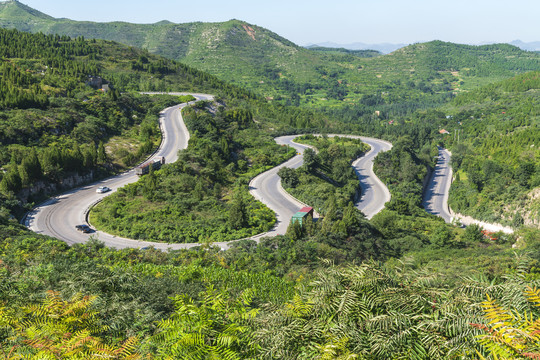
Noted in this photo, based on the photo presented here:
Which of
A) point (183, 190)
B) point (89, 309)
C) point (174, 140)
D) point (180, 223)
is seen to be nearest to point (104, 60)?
point (174, 140)

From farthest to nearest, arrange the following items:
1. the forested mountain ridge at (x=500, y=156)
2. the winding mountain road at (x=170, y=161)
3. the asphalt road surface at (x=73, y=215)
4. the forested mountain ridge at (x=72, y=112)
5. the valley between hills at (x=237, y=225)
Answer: the forested mountain ridge at (x=500, y=156) → the forested mountain ridge at (x=72, y=112) → the winding mountain road at (x=170, y=161) → the asphalt road surface at (x=73, y=215) → the valley between hills at (x=237, y=225)

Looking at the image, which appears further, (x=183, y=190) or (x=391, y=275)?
(x=183, y=190)

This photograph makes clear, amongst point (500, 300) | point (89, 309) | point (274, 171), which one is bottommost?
point (274, 171)

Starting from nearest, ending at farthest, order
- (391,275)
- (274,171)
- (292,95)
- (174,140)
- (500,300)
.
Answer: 1. (500,300)
2. (391,275)
3. (274,171)
4. (174,140)
5. (292,95)

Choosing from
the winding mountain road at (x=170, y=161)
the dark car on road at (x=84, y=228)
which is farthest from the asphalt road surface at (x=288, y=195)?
the dark car on road at (x=84, y=228)

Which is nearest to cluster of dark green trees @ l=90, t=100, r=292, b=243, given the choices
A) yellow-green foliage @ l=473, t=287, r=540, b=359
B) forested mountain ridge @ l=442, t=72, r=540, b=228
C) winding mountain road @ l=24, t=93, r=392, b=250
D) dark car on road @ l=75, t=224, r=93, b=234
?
dark car on road @ l=75, t=224, r=93, b=234

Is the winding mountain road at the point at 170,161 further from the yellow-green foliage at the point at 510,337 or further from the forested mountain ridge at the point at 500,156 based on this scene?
the yellow-green foliage at the point at 510,337

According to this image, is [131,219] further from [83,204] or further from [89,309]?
[89,309]
